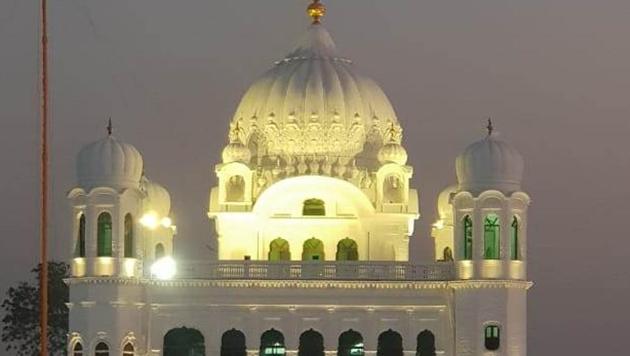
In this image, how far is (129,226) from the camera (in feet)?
219

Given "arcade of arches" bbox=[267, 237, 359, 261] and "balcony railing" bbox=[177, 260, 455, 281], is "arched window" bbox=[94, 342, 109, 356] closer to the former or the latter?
"balcony railing" bbox=[177, 260, 455, 281]

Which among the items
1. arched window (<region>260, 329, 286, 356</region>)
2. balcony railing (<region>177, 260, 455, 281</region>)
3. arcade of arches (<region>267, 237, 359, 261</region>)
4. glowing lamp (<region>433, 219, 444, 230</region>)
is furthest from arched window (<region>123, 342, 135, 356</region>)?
glowing lamp (<region>433, 219, 444, 230</region>)

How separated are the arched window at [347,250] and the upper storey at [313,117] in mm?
2839

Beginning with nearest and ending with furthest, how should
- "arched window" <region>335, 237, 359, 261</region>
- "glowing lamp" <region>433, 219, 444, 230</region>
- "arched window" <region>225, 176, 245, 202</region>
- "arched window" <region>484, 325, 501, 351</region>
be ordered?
"arched window" <region>484, 325, 501, 351</region> < "arched window" <region>225, 176, 245, 202</region> < "arched window" <region>335, 237, 359, 261</region> < "glowing lamp" <region>433, 219, 444, 230</region>

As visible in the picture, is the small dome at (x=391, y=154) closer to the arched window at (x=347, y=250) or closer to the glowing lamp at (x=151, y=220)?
the arched window at (x=347, y=250)

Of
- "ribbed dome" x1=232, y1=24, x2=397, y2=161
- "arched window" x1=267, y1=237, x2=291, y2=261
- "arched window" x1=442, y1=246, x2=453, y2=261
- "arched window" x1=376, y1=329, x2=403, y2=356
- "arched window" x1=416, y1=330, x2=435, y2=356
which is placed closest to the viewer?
"arched window" x1=416, y1=330, x2=435, y2=356

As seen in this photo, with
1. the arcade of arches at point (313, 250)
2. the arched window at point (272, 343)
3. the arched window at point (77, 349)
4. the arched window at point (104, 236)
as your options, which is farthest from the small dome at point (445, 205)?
the arched window at point (77, 349)

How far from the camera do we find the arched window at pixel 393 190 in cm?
7181

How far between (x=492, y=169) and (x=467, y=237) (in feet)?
7.68

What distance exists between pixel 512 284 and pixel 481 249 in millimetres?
1505

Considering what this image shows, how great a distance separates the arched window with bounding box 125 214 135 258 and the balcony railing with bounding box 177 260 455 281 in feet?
5.61

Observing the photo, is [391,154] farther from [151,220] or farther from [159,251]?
[159,251]

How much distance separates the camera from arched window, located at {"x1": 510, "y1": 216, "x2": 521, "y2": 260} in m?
65.7

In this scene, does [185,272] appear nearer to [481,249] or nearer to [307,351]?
[307,351]
